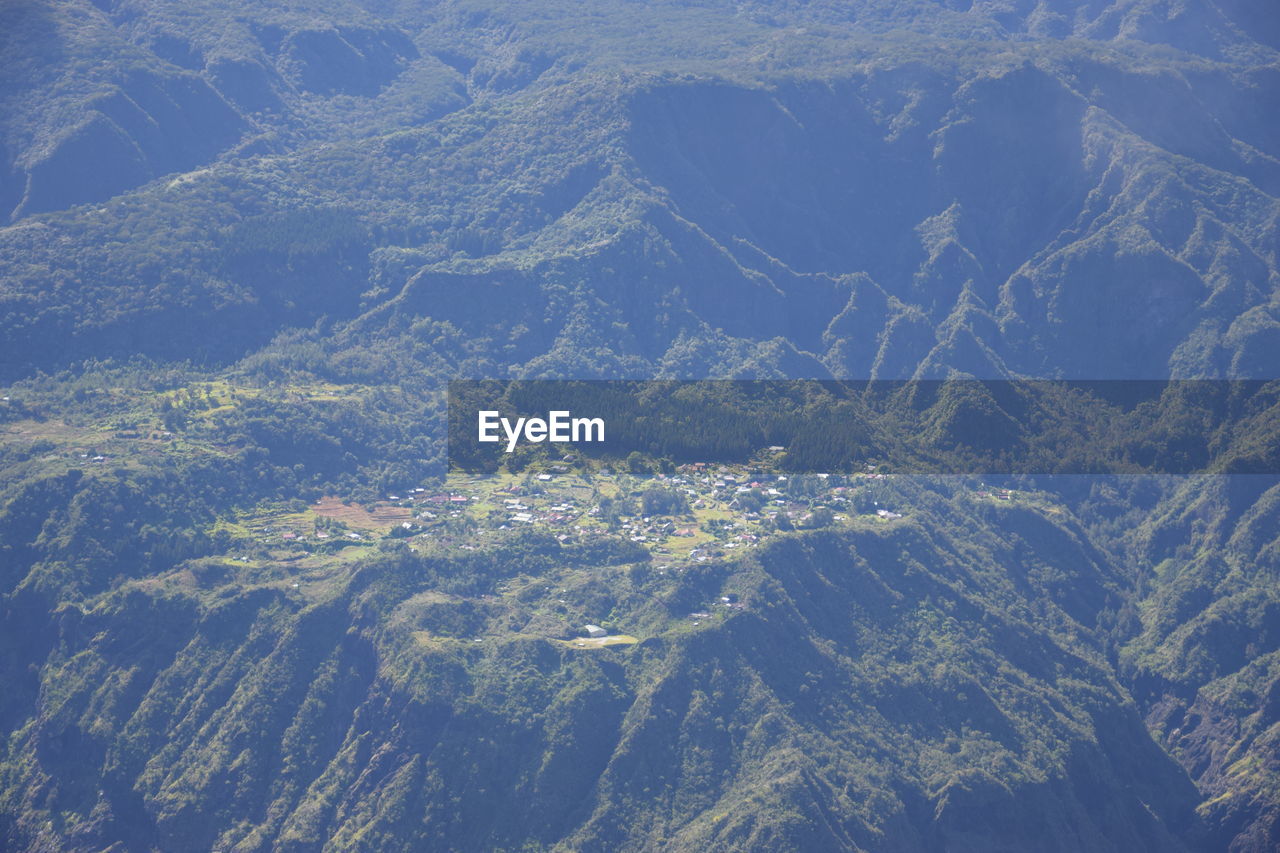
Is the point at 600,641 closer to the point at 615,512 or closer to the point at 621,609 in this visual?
the point at 621,609

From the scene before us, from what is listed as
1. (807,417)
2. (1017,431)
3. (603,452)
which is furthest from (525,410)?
(1017,431)

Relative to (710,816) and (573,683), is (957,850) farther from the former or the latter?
(573,683)

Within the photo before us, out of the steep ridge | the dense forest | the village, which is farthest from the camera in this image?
the village

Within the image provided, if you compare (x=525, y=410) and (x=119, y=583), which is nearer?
(x=525, y=410)

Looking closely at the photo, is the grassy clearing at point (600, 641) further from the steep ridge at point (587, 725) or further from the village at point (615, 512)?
the village at point (615, 512)

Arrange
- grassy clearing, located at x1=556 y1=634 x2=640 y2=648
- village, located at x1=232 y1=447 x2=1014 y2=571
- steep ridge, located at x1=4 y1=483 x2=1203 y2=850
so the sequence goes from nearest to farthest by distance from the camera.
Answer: steep ridge, located at x1=4 y1=483 x2=1203 y2=850
grassy clearing, located at x1=556 y1=634 x2=640 y2=648
village, located at x1=232 y1=447 x2=1014 y2=571

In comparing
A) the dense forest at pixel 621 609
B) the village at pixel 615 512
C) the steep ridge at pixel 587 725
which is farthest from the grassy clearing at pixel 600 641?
the village at pixel 615 512
